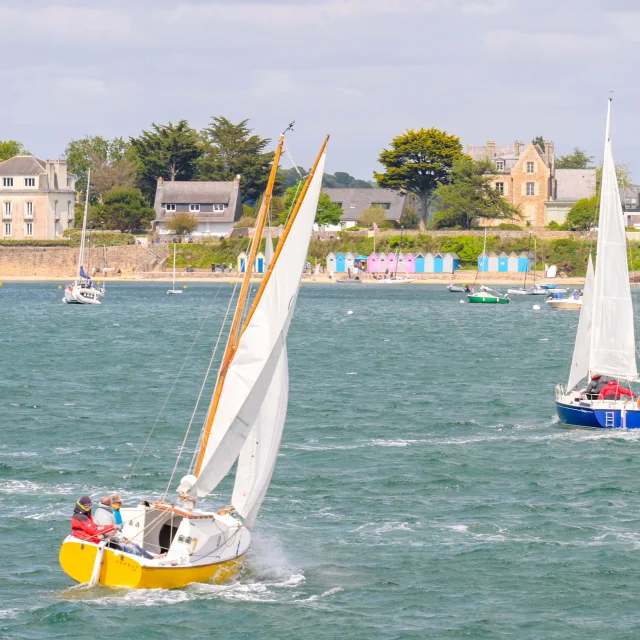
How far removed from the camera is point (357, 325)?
93062mm

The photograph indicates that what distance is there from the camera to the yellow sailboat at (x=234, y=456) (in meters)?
23.3

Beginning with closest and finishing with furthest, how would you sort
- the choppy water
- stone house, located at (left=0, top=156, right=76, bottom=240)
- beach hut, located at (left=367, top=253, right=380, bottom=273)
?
1. the choppy water
2. beach hut, located at (left=367, top=253, right=380, bottom=273)
3. stone house, located at (left=0, top=156, right=76, bottom=240)

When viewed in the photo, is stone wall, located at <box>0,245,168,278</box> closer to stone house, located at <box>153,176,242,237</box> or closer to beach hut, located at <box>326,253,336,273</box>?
stone house, located at <box>153,176,242,237</box>

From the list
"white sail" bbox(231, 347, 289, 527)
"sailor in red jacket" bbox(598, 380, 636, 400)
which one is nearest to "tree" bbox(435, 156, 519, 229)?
"sailor in red jacket" bbox(598, 380, 636, 400)

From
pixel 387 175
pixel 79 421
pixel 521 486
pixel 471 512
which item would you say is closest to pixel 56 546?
pixel 471 512

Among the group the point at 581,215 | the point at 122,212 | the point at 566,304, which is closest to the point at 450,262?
the point at 581,215

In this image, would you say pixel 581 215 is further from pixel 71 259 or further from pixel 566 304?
pixel 71 259

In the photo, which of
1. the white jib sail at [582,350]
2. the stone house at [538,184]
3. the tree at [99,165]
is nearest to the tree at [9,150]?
the tree at [99,165]

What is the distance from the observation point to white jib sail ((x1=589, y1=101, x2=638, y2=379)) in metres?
42.1

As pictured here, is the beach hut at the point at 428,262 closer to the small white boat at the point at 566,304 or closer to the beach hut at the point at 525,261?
the beach hut at the point at 525,261

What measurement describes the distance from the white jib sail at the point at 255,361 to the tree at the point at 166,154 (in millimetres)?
151135

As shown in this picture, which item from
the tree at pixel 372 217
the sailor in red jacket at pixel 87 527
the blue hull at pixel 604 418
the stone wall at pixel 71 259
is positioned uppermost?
the tree at pixel 372 217

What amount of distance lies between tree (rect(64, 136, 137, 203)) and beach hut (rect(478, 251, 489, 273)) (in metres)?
51.5

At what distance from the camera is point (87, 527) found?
23047 mm
